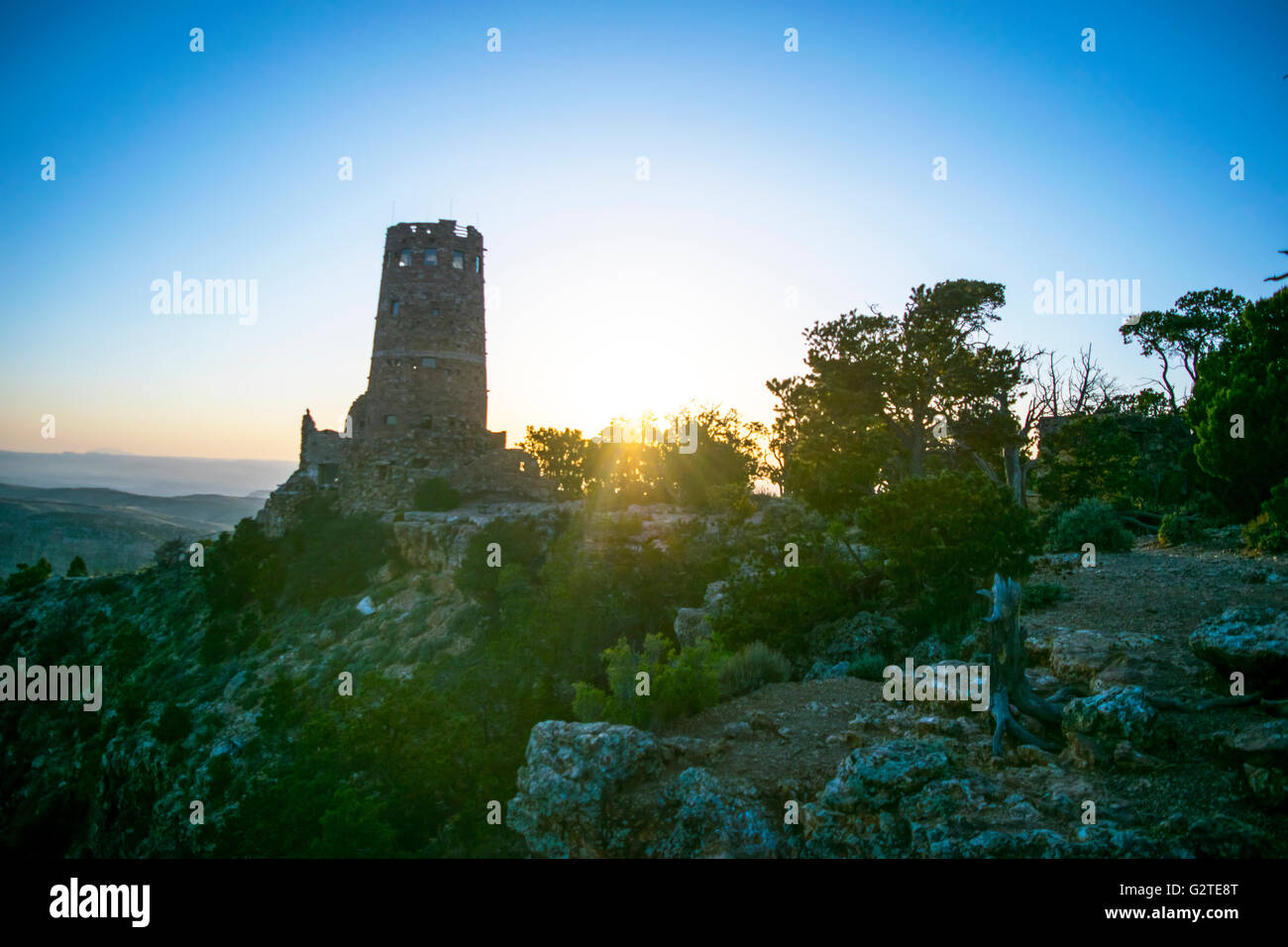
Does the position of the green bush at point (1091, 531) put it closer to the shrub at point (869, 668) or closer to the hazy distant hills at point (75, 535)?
the shrub at point (869, 668)

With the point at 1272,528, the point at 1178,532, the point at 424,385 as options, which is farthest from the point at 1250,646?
the point at 424,385

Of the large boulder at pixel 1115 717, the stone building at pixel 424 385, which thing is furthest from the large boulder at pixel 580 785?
the stone building at pixel 424 385

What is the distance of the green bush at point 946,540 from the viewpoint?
12.8 meters

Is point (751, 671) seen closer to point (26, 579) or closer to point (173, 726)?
point (173, 726)

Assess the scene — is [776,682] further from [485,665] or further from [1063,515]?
[1063,515]

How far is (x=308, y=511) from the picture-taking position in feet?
89.4

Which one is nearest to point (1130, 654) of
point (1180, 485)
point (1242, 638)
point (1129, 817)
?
point (1242, 638)

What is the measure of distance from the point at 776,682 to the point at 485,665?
6473 millimetres

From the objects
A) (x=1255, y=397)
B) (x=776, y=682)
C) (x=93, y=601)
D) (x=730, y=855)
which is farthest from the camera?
(x=93, y=601)

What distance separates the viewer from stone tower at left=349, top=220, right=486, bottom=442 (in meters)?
26.0

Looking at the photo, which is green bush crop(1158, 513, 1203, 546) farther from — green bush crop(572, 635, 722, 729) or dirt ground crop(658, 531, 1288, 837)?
green bush crop(572, 635, 722, 729)

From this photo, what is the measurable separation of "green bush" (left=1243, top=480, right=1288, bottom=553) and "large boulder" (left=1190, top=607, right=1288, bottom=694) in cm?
707

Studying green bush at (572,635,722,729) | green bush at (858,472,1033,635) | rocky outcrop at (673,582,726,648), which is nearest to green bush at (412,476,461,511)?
rocky outcrop at (673,582,726,648)

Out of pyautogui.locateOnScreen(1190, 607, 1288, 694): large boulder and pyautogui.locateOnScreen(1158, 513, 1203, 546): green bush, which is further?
pyautogui.locateOnScreen(1158, 513, 1203, 546): green bush
